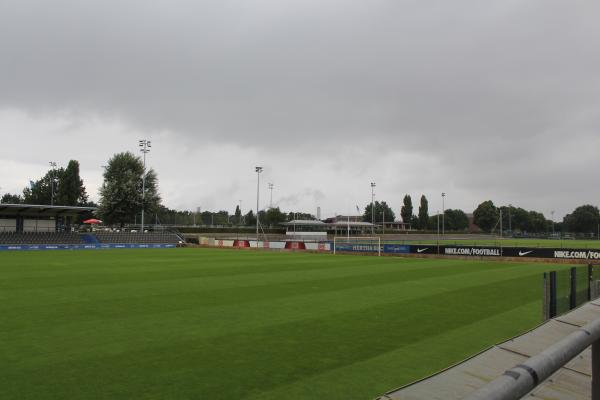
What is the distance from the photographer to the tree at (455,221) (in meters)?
165

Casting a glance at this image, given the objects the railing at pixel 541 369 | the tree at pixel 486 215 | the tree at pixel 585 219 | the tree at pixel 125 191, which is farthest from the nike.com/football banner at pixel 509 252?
the tree at pixel 585 219

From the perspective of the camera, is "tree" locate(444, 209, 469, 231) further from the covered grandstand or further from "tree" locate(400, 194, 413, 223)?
the covered grandstand

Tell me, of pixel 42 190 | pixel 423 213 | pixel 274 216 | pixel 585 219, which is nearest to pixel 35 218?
pixel 42 190

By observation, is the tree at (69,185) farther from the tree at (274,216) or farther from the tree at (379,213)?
the tree at (379,213)

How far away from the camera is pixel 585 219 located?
164 m

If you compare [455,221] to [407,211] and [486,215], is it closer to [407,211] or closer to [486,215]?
[486,215]

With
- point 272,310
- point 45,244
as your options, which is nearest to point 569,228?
point 45,244

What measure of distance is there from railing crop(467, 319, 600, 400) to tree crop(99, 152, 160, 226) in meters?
78.2

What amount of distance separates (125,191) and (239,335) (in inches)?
2831

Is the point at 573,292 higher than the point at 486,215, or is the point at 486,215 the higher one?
the point at 486,215

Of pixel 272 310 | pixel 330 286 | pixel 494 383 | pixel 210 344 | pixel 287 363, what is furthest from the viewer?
pixel 330 286

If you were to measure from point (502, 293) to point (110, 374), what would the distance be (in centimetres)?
1382

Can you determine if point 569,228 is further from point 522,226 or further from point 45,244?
point 45,244

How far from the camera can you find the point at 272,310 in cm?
1205
